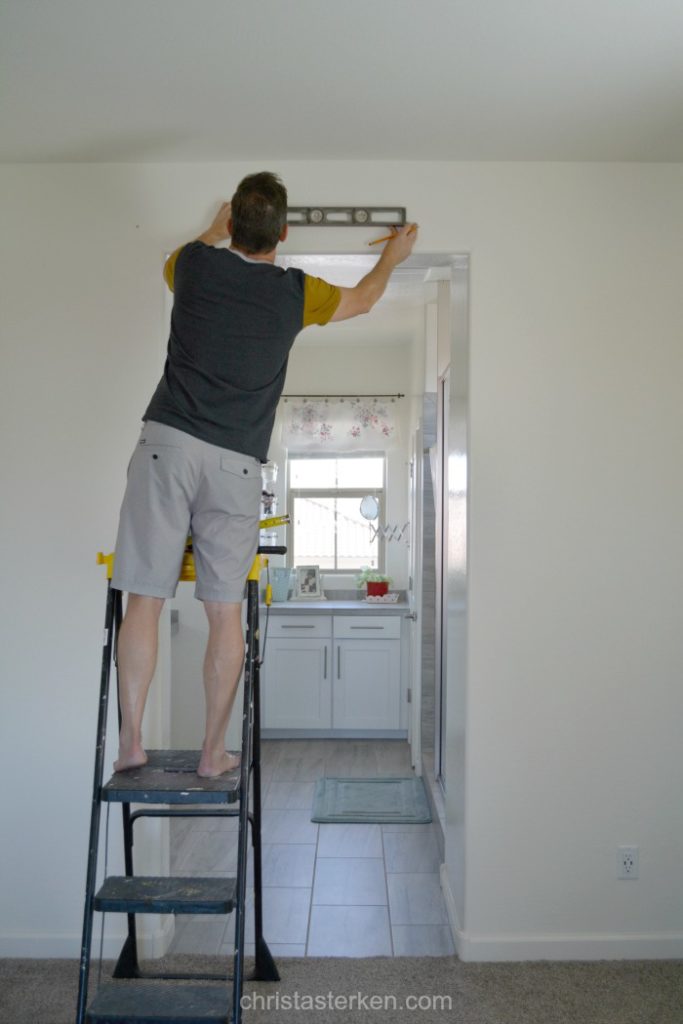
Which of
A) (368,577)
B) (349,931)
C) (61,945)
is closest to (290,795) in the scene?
(349,931)

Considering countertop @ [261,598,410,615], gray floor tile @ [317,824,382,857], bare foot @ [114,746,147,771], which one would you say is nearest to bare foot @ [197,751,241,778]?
bare foot @ [114,746,147,771]

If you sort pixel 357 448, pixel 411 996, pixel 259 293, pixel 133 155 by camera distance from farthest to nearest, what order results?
pixel 357 448 < pixel 133 155 < pixel 411 996 < pixel 259 293

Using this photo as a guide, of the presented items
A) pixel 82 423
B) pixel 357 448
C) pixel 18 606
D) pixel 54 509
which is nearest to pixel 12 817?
pixel 18 606

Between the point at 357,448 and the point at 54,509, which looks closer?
the point at 54,509

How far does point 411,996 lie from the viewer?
275cm

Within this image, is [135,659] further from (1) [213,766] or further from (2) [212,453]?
(2) [212,453]

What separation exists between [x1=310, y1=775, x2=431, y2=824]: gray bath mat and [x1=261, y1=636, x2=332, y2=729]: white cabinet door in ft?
2.82

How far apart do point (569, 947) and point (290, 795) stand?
215 cm

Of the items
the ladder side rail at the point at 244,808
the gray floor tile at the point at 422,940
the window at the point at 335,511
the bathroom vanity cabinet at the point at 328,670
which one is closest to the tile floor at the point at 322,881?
the gray floor tile at the point at 422,940

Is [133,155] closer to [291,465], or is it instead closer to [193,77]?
[193,77]

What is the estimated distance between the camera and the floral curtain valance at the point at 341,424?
6.59 m

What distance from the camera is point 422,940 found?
314cm

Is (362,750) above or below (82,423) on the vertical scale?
below

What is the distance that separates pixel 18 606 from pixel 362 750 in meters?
3.28
